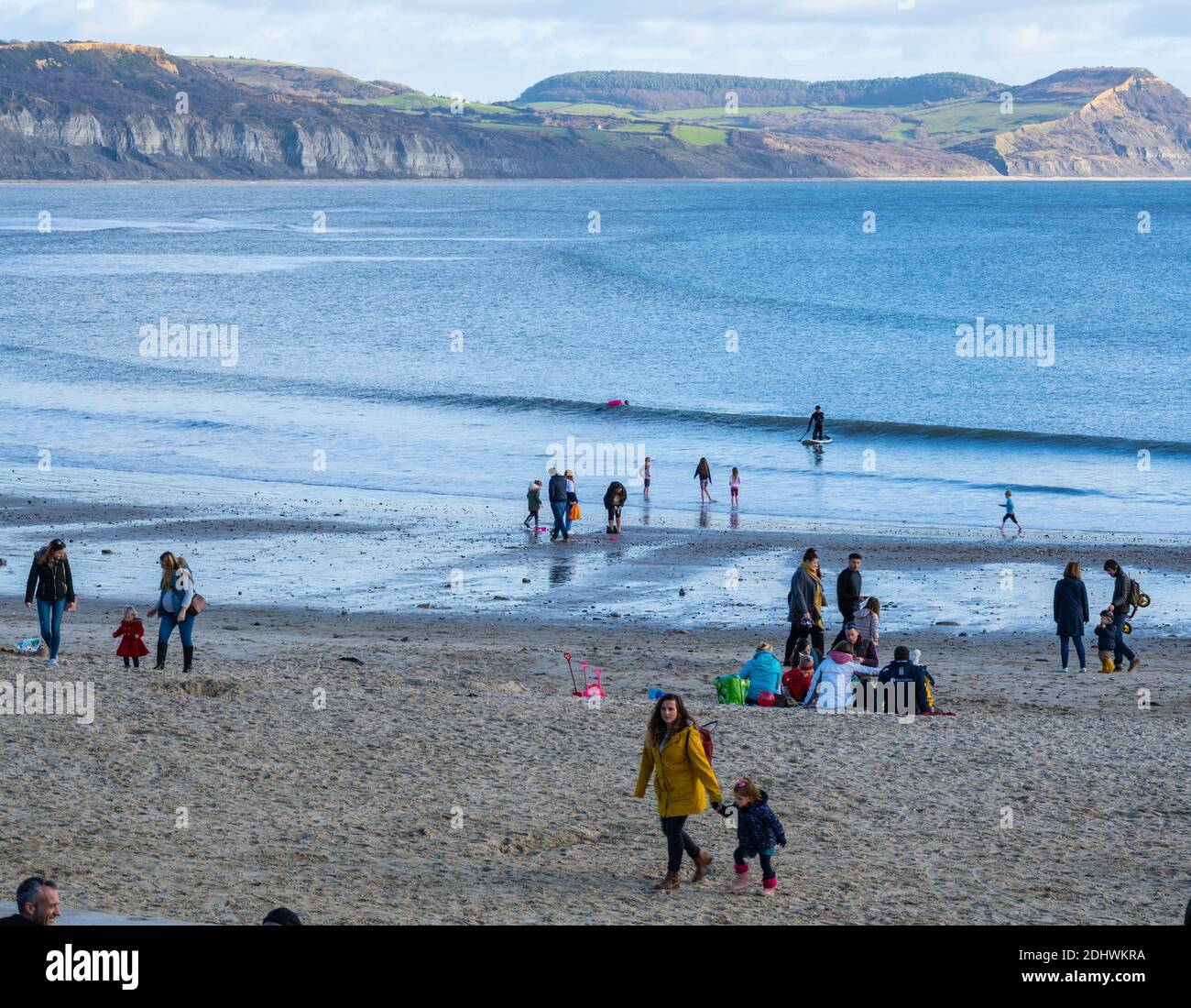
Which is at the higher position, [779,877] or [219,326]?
[219,326]

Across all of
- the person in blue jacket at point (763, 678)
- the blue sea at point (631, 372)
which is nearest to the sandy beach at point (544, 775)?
the person in blue jacket at point (763, 678)

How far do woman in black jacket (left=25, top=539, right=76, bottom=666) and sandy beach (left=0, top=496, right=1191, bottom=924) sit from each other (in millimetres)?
459

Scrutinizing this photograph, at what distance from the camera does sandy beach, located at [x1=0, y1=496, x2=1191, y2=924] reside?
34.8 feet

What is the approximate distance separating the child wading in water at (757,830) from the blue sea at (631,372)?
2296cm

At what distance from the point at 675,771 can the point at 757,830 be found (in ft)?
2.33

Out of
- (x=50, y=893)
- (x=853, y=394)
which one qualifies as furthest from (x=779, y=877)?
(x=853, y=394)

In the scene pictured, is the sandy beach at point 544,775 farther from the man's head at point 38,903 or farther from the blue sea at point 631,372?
the blue sea at point 631,372

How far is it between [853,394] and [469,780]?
45146 millimetres

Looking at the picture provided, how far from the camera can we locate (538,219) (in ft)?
602

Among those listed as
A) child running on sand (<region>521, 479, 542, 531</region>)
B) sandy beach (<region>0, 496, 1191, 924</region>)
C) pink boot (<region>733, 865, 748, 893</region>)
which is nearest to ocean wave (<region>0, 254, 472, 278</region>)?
child running on sand (<region>521, 479, 542, 531</region>)

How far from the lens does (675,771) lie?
34.4ft

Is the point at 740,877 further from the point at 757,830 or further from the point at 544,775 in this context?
the point at 544,775

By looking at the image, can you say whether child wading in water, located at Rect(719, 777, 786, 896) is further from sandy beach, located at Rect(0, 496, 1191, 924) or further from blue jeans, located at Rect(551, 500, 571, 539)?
blue jeans, located at Rect(551, 500, 571, 539)
